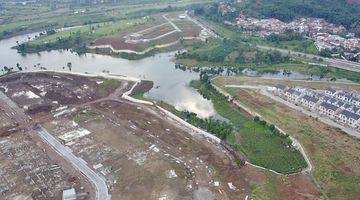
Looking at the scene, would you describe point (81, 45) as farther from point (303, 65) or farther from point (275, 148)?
point (275, 148)

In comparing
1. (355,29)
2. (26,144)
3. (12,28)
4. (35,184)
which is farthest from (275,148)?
(12,28)

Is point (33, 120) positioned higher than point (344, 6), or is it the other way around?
point (344, 6)

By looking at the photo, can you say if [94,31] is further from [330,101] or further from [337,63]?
[330,101]

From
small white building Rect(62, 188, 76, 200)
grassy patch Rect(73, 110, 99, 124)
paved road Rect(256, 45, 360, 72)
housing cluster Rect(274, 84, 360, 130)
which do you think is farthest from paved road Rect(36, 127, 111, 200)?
paved road Rect(256, 45, 360, 72)

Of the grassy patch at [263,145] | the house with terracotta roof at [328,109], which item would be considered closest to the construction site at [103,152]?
the grassy patch at [263,145]

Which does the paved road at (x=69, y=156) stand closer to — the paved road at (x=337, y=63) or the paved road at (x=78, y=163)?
the paved road at (x=78, y=163)

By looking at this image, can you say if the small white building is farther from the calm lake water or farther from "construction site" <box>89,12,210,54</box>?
"construction site" <box>89,12,210,54</box>

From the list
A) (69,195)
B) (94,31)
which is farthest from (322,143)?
(94,31)
